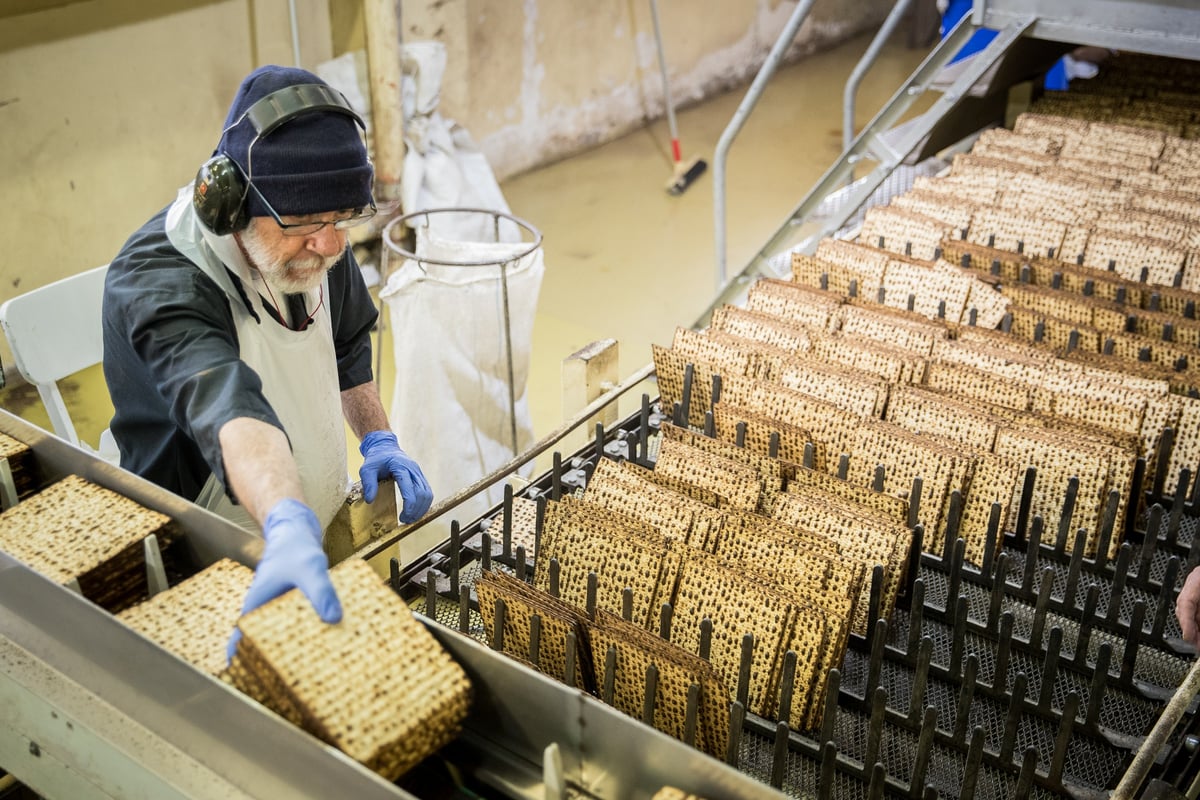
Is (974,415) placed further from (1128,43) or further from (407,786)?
Result: (1128,43)

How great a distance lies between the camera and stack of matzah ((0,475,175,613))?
1.59 meters

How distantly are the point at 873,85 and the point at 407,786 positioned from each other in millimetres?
9557

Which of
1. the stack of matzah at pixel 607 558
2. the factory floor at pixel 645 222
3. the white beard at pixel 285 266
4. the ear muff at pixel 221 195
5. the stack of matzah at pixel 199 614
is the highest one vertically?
the ear muff at pixel 221 195

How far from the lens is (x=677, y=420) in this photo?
2.66 m

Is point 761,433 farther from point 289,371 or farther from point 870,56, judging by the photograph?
point 870,56

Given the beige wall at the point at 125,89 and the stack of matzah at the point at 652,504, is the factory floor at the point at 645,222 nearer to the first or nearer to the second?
the beige wall at the point at 125,89

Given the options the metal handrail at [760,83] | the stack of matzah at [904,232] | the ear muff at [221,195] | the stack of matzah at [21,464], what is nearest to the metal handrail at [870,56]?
the metal handrail at [760,83]

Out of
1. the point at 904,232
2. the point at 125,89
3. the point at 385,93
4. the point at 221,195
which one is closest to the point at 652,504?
the point at 221,195

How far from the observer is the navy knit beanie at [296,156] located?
6.19ft

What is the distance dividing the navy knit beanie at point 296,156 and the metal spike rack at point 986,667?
26.0 inches

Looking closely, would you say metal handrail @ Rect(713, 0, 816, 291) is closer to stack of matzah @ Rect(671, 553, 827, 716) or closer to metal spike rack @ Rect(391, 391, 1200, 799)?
metal spike rack @ Rect(391, 391, 1200, 799)

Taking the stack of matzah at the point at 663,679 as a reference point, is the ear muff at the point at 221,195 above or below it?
above

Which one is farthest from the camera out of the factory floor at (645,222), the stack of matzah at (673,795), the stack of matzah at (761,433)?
the factory floor at (645,222)

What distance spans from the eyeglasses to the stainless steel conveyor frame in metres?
0.53
